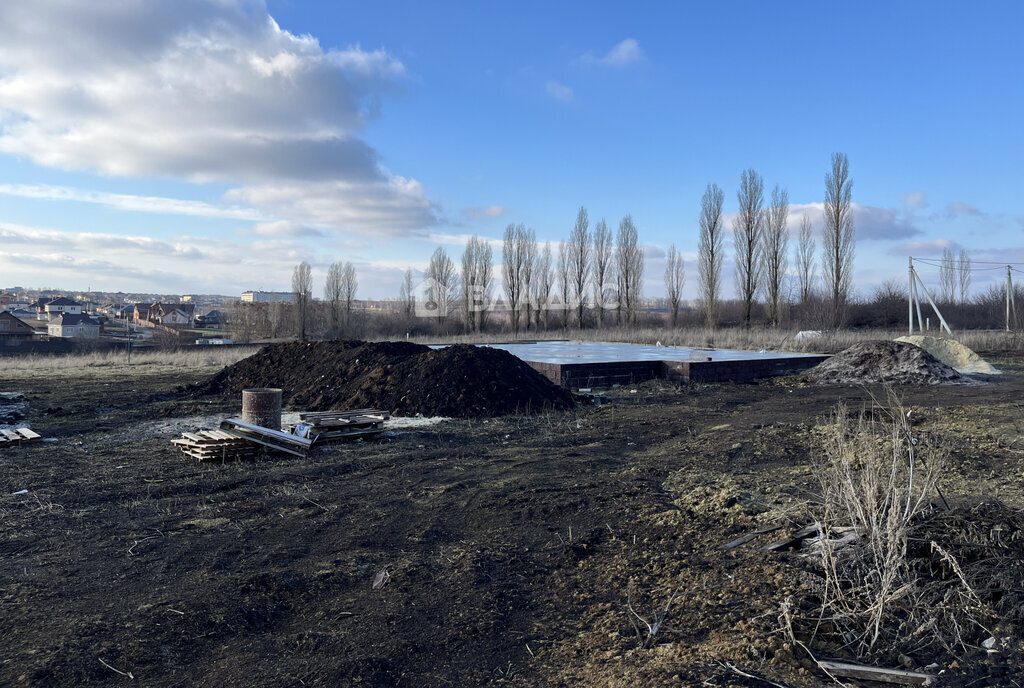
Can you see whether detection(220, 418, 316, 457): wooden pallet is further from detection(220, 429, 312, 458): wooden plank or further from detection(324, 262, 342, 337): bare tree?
detection(324, 262, 342, 337): bare tree

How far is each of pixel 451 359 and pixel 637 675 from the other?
9885 millimetres

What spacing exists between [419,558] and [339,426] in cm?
468

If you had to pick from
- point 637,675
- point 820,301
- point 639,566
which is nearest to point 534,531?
point 639,566

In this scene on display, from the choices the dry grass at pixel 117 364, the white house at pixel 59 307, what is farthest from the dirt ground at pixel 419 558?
the white house at pixel 59 307

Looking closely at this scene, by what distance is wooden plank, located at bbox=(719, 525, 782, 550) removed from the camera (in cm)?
468

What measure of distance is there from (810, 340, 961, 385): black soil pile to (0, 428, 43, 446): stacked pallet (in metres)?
16.1

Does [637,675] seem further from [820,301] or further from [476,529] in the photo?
[820,301]

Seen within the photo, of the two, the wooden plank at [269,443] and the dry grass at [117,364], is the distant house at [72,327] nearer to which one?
the dry grass at [117,364]

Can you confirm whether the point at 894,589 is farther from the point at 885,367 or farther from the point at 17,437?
the point at 885,367

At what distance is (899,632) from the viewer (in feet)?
10.9

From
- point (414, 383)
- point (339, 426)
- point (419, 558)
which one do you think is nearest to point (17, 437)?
point (339, 426)

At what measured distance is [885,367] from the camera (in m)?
16.2

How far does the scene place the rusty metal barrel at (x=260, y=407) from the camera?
8.98 meters

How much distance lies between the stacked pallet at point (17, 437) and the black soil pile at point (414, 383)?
13.8 feet
